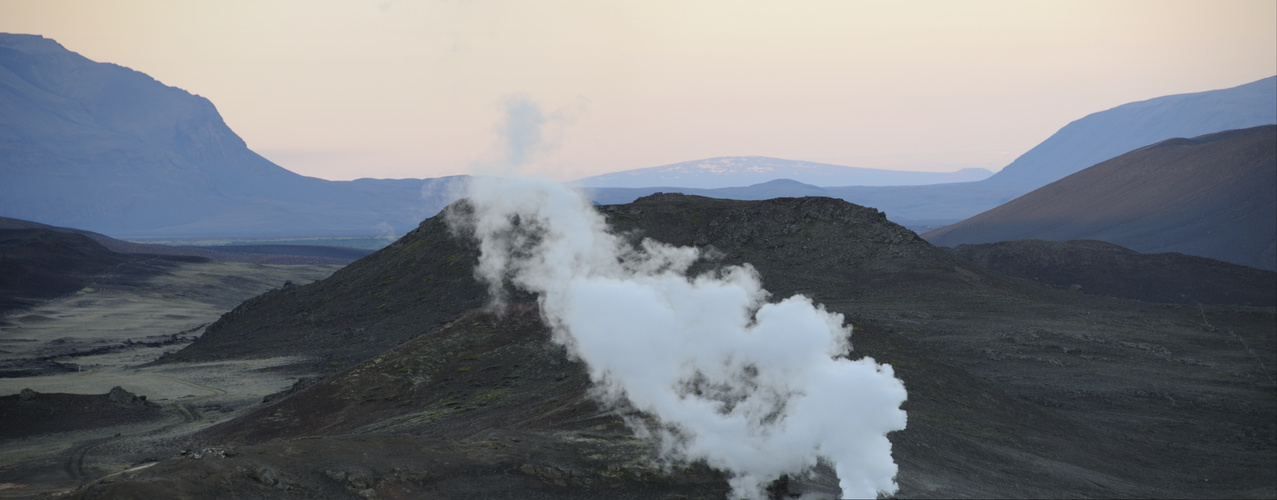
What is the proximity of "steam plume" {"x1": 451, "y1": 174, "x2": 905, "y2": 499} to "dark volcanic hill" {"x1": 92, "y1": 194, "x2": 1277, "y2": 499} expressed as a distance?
1.04 metres

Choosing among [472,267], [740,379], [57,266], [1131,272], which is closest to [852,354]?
[740,379]

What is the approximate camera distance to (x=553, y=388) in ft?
115

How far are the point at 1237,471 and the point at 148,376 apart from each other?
52984 mm

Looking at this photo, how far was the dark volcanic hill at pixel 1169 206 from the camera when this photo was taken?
117 m

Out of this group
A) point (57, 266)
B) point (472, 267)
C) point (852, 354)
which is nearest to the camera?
point (852, 354)

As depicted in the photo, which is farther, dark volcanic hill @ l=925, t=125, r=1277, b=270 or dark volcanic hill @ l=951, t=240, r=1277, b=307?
dark volcanic hill @ l=925, t=125, r=1277, b=270

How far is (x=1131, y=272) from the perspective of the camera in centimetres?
8738

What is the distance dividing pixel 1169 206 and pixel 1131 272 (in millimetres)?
58082

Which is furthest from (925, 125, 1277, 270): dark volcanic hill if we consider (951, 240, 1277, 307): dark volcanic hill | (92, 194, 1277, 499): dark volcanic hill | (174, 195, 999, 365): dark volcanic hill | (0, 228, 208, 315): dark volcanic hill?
(0, 228, 208, 315): dark volcanic hill

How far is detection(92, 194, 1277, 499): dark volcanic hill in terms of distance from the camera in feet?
73.2

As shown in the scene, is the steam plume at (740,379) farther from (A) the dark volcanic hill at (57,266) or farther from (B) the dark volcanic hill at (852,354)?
(A) the dark volcanic hill at (57,266)

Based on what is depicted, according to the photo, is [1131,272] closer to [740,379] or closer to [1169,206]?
Result: [1169,206]

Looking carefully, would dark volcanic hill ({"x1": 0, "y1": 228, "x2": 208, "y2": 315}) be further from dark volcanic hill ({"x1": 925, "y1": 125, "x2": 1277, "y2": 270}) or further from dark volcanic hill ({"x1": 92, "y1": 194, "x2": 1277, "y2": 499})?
dark volcanic hill ({"x1": 925, "y1": 125, "x2": 1277, "y2": 270})

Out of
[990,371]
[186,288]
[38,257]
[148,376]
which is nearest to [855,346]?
[990,371]
